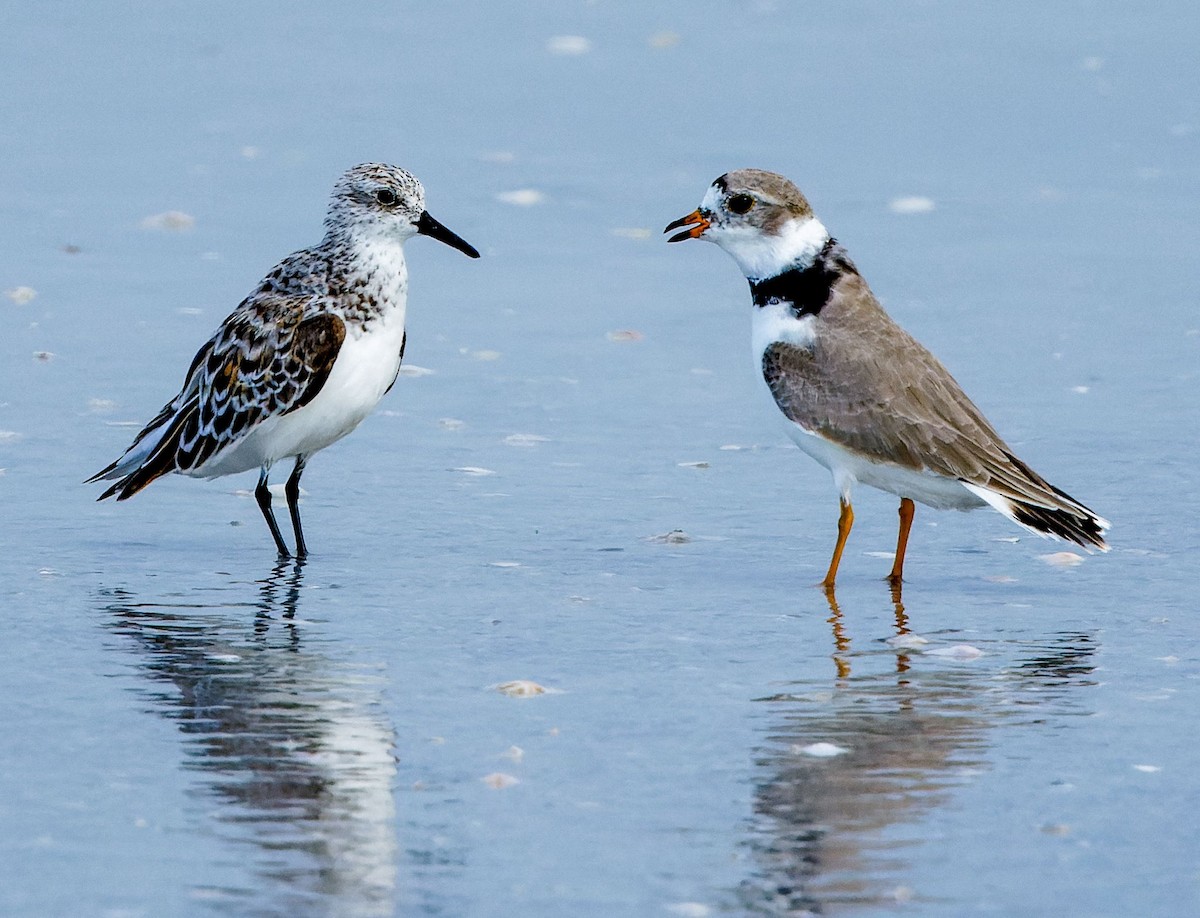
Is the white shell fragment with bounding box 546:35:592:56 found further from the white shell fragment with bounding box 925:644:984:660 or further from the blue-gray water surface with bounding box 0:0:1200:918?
the white shell fragment with bounding box 925:644:984:660

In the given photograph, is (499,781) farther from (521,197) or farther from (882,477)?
(521,197)

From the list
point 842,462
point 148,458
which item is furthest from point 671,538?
point 148,458

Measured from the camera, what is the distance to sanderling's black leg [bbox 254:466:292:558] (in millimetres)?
7984

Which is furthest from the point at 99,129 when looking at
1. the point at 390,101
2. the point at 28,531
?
the point at 28,531

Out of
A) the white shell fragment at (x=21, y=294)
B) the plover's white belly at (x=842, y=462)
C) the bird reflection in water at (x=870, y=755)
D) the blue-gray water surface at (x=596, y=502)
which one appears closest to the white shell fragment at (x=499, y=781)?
the blue-gray water surface at (x=596, y=502)

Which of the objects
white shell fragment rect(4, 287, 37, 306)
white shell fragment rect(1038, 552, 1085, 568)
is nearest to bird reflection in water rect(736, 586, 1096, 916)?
white shell fragment rect(1038, 552, 1085, 568)

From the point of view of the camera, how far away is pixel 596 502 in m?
8.52

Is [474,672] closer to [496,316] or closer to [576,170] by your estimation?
[496,316]

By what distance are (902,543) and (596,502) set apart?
1.34 m

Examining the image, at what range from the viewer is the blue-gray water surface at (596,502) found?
5434mm

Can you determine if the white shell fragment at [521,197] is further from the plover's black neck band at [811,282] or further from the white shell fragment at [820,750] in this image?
the white shell fragment at [820,750]

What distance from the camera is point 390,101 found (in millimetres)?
14250

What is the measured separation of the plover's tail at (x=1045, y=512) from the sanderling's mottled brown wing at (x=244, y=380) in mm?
2455

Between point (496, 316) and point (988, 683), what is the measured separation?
487 centimetres
